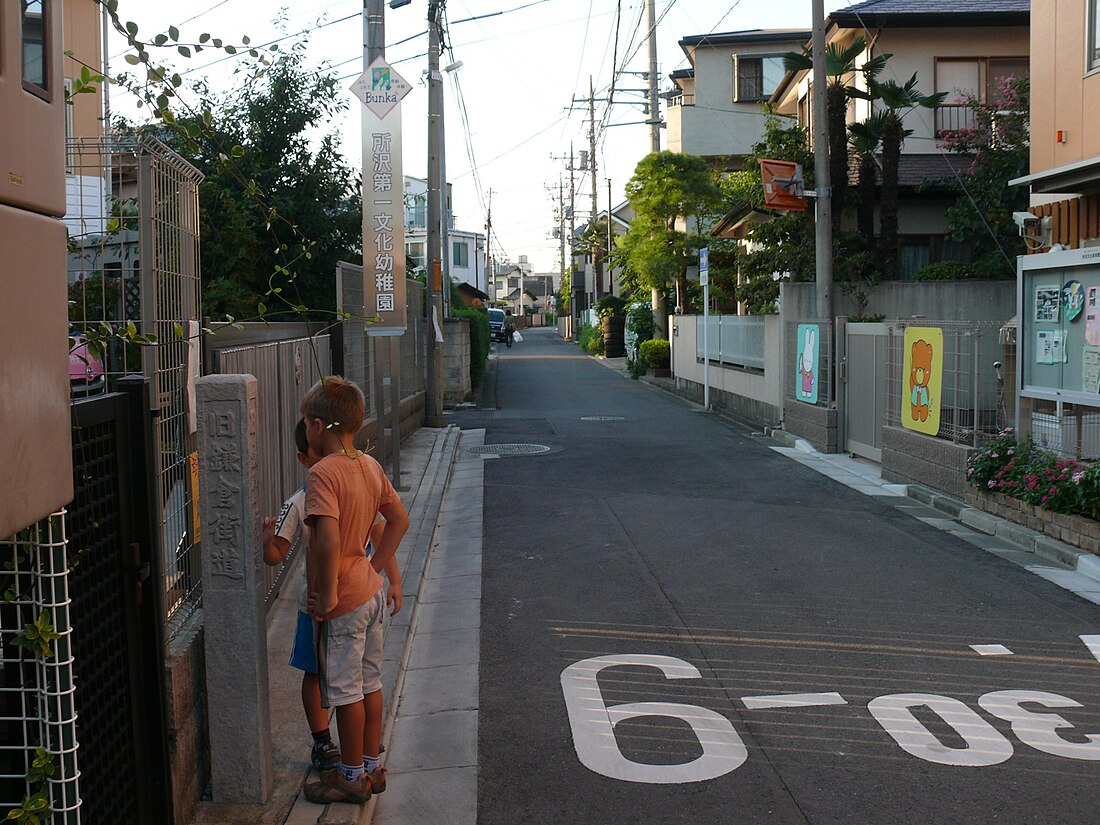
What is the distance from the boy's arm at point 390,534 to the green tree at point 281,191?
8313 millimetres

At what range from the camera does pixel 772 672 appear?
5.87 metres

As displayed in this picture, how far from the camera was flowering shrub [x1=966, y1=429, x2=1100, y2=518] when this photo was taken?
830cm

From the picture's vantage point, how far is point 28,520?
2021mm

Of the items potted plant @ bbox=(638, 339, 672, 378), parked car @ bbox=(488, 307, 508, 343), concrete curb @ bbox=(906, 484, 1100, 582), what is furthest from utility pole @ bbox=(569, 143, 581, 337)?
concrete curb @ bbox=(906, 484, 1100, 582)

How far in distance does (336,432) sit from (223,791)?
1.42 meters

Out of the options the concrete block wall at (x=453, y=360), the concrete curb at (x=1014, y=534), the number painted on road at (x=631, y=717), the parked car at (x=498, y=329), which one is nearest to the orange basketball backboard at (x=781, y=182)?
the concrete curb at (x=1014, y=534)

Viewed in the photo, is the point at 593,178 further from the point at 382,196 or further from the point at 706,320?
the point at 382,196

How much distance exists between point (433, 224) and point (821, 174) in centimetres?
741

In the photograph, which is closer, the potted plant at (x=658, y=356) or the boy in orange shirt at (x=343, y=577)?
the boy in orange shirt at (x=343, y=577)

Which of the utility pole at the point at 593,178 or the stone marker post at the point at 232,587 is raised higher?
the utility pole at the point at 593,178

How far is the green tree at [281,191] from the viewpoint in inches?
491

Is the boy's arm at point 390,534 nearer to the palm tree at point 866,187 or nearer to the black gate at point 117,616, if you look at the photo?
the black gate at point 117,616

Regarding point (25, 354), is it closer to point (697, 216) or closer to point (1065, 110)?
point (1065, 110)

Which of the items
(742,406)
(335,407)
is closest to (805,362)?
(742,406)
